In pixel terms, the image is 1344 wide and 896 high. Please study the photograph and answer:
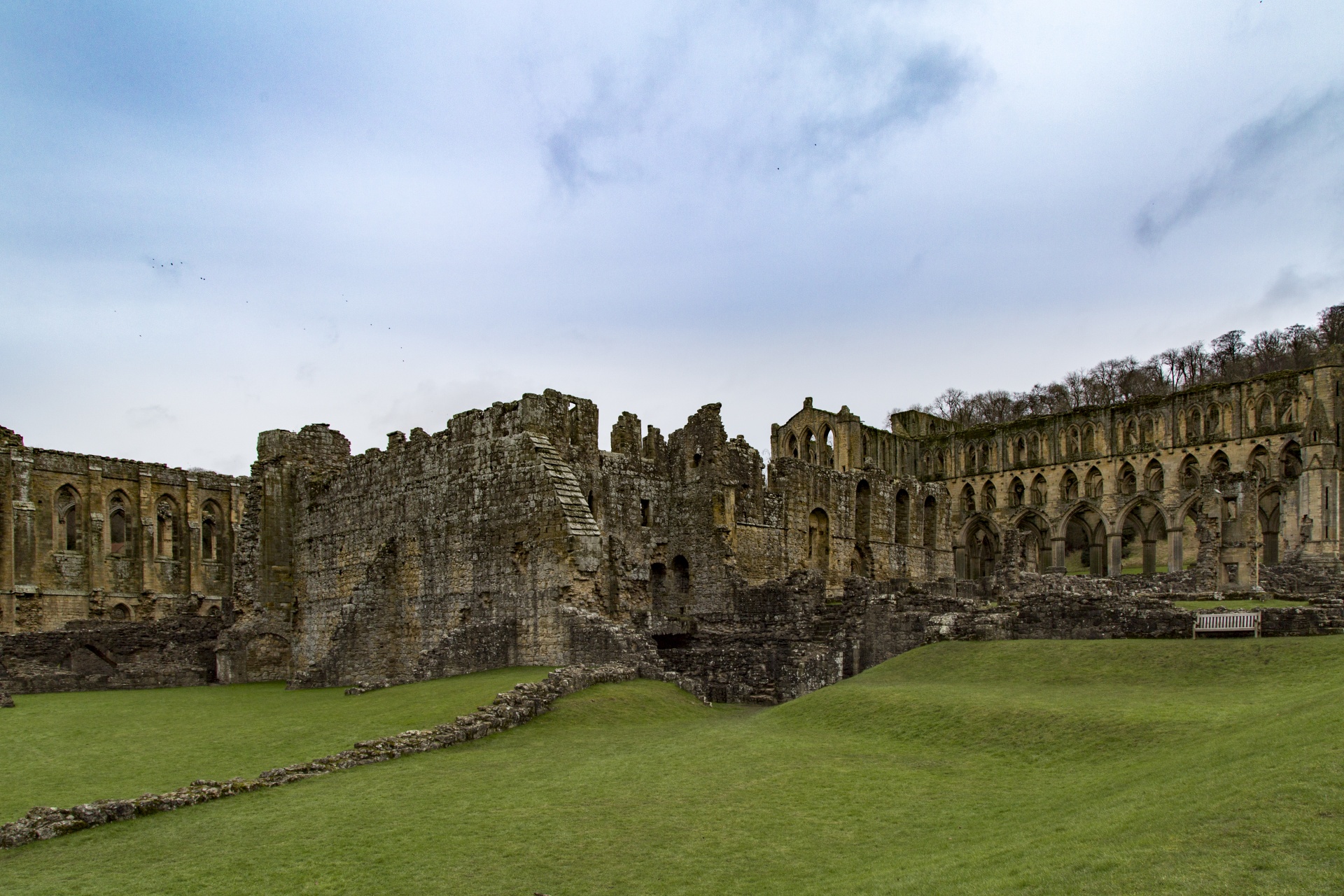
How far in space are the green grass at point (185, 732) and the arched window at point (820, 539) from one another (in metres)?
19.3

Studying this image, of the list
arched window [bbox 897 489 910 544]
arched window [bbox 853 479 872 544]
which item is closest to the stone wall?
arched window [bbox 853 479 872 544]

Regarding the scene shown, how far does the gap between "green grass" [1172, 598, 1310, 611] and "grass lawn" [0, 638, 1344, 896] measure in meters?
9.38

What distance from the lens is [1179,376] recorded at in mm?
87938

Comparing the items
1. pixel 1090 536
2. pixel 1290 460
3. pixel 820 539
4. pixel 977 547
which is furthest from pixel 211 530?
pixel 1290 460

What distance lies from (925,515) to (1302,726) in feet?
121

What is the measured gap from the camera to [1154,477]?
61281mm

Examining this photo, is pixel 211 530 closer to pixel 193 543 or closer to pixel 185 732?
pixel 193 543

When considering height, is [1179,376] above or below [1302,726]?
above

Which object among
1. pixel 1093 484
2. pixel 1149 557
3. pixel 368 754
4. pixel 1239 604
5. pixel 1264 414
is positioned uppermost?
pixel 1264 414

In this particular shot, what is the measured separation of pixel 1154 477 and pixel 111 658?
54290mm

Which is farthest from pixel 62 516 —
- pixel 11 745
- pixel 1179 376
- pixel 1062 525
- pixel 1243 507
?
pixel 1179 376

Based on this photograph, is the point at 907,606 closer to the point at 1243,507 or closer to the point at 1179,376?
the point at 1243,507

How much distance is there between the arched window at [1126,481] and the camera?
205ft

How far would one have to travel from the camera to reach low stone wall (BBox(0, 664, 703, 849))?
11117 mm
